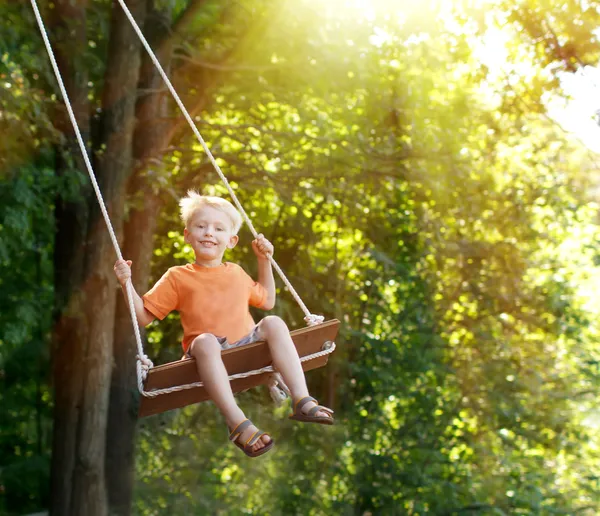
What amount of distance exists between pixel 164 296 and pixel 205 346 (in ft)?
1.39

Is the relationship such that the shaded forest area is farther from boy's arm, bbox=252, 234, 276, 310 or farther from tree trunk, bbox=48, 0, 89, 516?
boy's arm, bbox=252, 234, 276, 310

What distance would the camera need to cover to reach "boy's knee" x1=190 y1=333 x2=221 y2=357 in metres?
3.26

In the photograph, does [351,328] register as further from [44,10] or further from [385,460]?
[44,10]

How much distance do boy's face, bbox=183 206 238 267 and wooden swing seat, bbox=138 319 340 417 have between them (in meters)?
0.43

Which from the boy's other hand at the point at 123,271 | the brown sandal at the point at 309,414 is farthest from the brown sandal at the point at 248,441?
→ the boy's other hand at the point at 123,271

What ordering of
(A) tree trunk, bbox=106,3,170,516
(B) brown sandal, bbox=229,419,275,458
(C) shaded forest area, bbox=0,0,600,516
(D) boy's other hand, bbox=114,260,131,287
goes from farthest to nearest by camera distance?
(A) tree trunk, bbox=106,3,170,516 < (C) shaded forest area, bbox=0,0,600,516 < (D) boy's other hand, bbox=114,260,131,287 < (B) brown sandal, bbox=229,419,275,458

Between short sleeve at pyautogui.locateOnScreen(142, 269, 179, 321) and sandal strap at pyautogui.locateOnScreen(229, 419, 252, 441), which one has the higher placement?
short sleeve at pyautogui.locateOnScreen(142, 269, 179, 321)

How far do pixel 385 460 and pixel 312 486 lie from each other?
810 millimetres

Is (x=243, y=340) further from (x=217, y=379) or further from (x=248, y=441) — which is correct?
(x=248, y=441)

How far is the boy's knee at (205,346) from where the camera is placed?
3.26 m

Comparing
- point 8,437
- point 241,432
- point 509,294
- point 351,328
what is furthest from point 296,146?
point 241,432

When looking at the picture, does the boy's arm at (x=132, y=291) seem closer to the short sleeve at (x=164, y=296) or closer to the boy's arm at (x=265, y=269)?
the short sleeve at (x=164, y=296)

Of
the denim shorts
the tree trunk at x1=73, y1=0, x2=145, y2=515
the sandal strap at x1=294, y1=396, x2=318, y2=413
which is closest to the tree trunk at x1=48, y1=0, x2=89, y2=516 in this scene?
the tree trunk at x1=73, y1=0, x2=145, y2=515

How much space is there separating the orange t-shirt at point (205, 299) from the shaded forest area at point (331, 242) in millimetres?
3325
